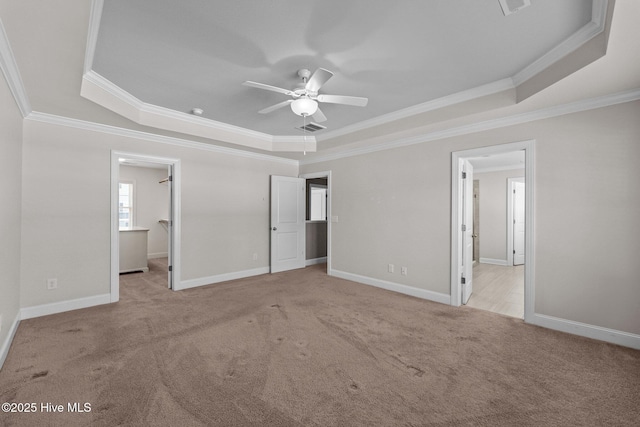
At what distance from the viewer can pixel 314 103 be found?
260cm

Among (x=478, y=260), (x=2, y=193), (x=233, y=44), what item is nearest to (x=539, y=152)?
(x=233, y=44)

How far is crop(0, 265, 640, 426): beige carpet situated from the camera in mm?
1729

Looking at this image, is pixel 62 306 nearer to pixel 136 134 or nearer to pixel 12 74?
pixel 136 134

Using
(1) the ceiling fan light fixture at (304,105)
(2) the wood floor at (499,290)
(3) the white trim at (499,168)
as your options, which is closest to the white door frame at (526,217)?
(2) the wood floor at (499,290)

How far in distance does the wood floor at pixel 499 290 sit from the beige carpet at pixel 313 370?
351mm

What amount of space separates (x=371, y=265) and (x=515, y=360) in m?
2.51

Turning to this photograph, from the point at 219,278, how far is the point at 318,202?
12.8 ft

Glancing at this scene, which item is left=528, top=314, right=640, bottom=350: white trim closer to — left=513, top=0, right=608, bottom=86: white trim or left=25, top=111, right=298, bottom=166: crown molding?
left=513, top=0, right=608, bottom=86: white trim

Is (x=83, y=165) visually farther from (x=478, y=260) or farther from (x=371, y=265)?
(x=478, y=260)

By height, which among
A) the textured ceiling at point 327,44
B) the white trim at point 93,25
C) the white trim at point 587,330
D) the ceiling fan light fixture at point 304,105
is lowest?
the white trim at point 587,330

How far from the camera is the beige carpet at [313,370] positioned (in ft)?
5.67

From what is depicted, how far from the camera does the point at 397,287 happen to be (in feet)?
14.2

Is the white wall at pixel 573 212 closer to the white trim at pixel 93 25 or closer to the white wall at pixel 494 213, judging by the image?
the white trim at pixel 93 25

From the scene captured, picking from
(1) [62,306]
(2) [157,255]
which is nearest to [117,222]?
(1) [62,306]
